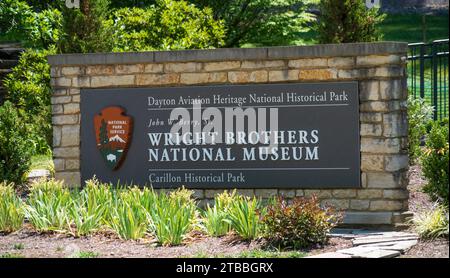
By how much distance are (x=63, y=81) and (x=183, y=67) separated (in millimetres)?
1607

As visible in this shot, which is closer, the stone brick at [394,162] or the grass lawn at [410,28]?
the stone brick at [394,162]

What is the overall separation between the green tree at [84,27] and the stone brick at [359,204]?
18.9 ft

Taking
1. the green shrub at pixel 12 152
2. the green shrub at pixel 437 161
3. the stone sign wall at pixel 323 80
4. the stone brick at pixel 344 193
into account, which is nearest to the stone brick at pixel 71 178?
the stone sign wall at pixel 323 80

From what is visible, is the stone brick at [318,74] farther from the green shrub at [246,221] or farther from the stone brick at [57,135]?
the stone brick at [57,135]

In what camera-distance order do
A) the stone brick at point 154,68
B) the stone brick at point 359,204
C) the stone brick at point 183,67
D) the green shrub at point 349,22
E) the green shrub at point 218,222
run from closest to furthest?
the green shrub at point 218,222
the stone brick at point 359,204
the stone brick at point 183,67
the stone brick at point 154,68
the green shrub at point 349,22

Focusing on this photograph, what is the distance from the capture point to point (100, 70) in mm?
10922

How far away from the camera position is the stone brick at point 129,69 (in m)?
10.7

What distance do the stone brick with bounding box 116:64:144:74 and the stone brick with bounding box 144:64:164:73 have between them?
66mm

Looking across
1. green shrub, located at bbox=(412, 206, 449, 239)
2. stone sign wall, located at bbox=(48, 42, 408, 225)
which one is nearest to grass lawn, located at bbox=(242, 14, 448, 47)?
stone sign wall, located at bbox=(48, 42, 408, 225)

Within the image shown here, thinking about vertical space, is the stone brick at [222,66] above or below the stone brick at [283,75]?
above

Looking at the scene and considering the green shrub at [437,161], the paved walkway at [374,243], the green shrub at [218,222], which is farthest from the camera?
the green shrub at [437,161]


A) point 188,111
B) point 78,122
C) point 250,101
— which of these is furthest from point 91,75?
point 250,101

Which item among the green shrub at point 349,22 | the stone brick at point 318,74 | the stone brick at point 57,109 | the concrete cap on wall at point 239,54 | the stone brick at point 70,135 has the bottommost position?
the stone brick at point 70,135
